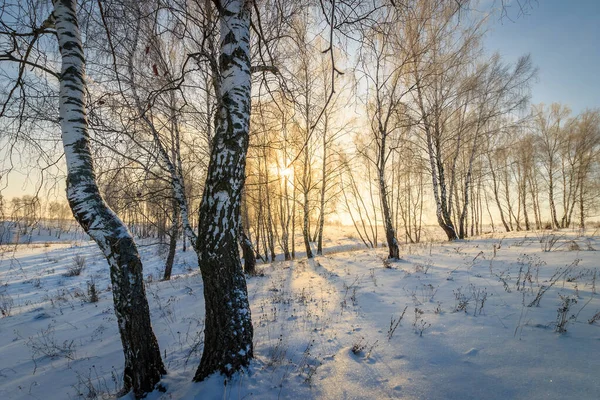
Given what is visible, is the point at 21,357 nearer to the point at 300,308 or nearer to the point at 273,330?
the point at 273,330

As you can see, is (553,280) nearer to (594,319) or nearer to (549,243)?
(594,319)

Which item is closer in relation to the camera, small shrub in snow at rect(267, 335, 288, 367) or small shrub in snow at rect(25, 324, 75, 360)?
small shrub in snow at rect(267, 335, 288, 367)

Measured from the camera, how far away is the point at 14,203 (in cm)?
279

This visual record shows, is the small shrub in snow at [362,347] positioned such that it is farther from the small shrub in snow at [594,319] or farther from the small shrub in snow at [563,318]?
the small shrub in snow at [594,319]

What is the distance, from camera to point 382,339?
303 cm

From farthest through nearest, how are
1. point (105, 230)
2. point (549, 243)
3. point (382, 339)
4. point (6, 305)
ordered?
point (6, 305)
point (549, 243)
point (382, 339)
point (105, 230)

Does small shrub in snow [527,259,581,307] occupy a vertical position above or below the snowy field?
above

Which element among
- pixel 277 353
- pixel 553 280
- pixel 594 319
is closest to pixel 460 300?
pixel 594 319

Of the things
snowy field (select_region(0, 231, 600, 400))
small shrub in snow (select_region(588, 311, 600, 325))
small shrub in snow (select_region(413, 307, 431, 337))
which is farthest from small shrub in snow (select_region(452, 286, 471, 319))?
small shrub in snow (select_region(588, 311, 600, 325))

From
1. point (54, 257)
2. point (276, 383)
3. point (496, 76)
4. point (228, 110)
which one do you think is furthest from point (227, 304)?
point (54, 257)

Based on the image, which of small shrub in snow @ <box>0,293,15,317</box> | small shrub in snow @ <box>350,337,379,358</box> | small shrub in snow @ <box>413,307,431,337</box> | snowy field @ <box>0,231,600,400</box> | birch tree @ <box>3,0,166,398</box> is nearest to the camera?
snowy field @ <box>0,231,600,400</box>

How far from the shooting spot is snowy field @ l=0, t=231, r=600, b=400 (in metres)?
2.21

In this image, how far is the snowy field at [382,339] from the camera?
7.27 feet

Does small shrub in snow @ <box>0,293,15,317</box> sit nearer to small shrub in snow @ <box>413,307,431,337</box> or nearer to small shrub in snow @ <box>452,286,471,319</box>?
small shrub in snow @ <box>413,307,431,337</box>
